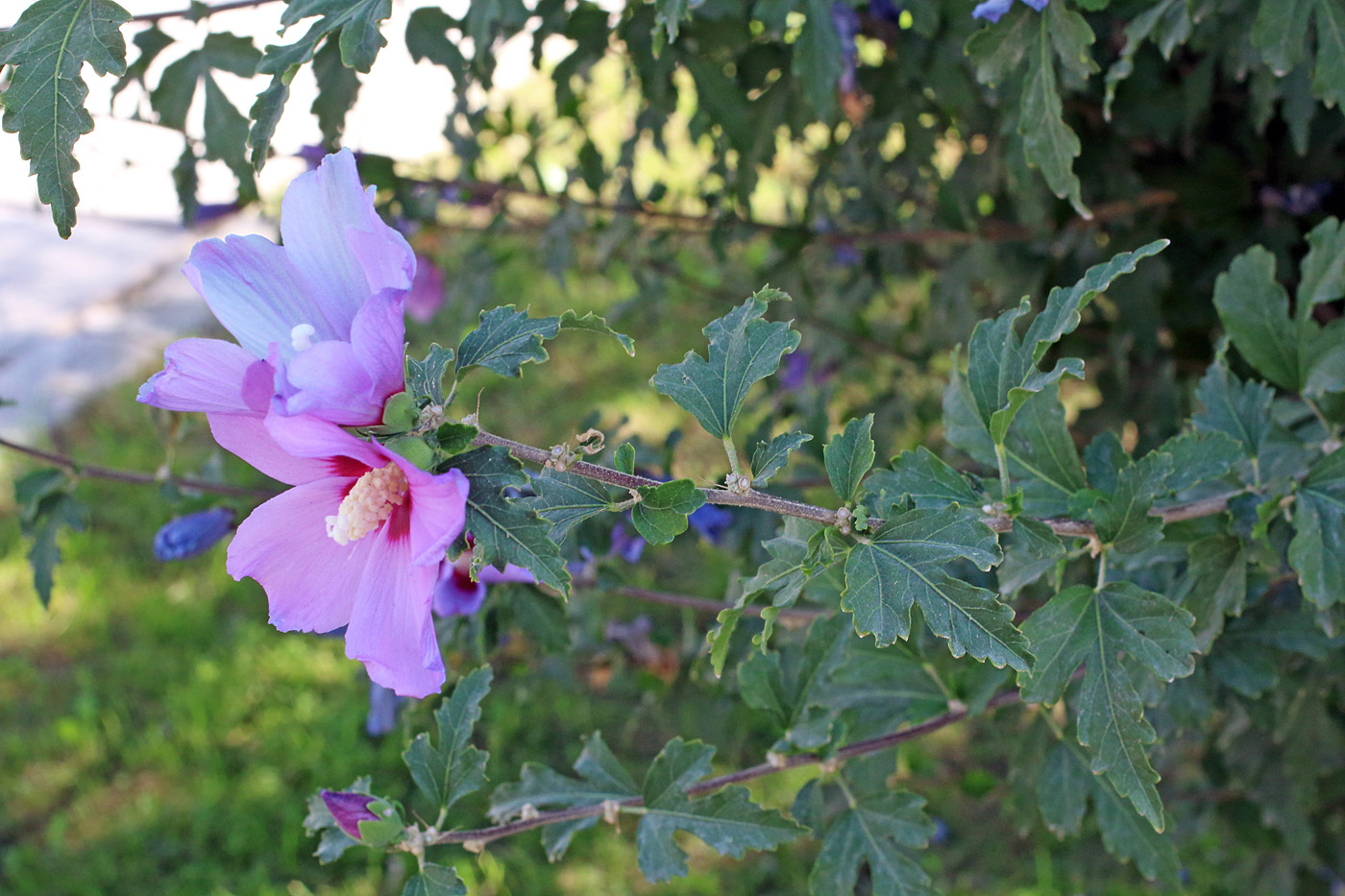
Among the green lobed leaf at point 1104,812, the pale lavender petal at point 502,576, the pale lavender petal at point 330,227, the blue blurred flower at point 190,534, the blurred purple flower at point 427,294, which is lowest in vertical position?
the blurred purple flower at point 427,294

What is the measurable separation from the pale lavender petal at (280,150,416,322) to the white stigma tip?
4cm

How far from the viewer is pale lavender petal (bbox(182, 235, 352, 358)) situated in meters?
0.74

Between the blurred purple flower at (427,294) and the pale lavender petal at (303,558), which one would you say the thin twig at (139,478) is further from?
the blurred purple flower at (427,294)

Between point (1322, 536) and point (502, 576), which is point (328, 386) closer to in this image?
point (502, 576)

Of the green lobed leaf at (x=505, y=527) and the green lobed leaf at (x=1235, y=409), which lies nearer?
the green lobed leaf at (x=505, y=527)

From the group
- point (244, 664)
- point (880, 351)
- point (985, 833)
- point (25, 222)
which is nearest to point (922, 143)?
point (880, 351)

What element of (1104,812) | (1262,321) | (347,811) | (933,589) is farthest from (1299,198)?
(347,811)

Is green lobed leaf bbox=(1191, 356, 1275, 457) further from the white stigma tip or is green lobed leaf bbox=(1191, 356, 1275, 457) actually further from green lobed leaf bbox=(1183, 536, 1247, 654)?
the white stigma tip

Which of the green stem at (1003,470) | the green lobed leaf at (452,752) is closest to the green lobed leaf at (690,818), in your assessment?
the green lobed leaf at (452,752)

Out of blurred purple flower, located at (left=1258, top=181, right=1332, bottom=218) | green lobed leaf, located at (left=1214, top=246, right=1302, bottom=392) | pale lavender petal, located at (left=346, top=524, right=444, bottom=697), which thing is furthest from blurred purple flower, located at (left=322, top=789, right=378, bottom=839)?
blurred purple flower, located at (left=1258, top=181, right=1332, bottom=218)

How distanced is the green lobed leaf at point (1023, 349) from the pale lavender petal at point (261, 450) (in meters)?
0.50

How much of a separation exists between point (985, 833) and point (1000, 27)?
1.79 m

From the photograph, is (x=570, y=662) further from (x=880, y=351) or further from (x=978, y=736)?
(x=978, y=736)

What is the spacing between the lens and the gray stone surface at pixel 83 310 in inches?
160
